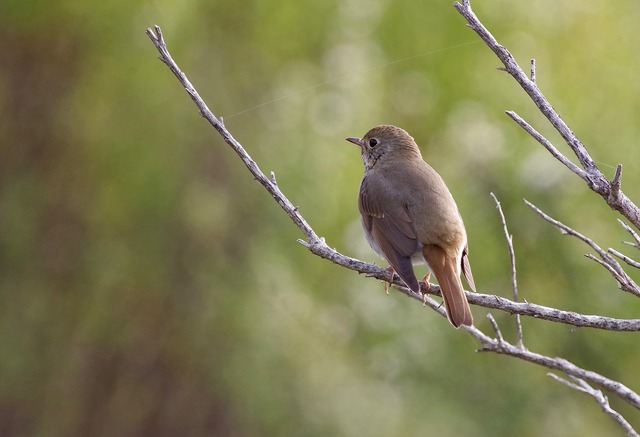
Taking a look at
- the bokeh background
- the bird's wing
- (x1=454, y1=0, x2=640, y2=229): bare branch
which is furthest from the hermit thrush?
the bokeh background

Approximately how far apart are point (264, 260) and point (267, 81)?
120 centimetres

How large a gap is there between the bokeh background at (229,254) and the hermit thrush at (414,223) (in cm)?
179

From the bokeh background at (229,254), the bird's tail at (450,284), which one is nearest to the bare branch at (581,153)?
the bird's tail at (450,284)

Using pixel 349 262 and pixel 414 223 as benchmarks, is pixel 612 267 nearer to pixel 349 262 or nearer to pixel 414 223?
pixel 349 262

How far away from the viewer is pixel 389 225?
373cm

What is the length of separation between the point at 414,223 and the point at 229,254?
94.3 inches

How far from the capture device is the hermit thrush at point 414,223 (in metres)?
3.35

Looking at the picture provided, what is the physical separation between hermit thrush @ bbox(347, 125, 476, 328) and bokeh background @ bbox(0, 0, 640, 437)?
1787mm

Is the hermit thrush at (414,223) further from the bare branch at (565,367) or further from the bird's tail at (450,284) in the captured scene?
the bare branch at (565,367)

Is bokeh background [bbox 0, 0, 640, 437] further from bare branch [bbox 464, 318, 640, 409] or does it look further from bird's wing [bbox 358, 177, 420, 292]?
bare branch [bbox 464, 318, 640, 409]

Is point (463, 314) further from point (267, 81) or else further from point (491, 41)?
point (267, 81)

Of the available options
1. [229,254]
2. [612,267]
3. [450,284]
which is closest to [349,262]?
[450,284]

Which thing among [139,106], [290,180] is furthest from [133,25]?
[290,180]

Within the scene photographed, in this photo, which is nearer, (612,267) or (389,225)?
(612,267)
